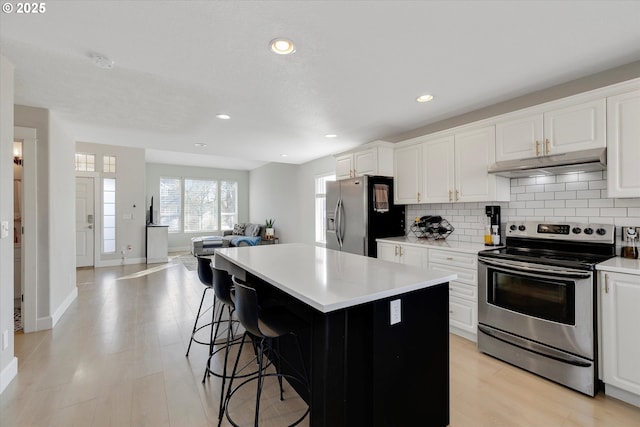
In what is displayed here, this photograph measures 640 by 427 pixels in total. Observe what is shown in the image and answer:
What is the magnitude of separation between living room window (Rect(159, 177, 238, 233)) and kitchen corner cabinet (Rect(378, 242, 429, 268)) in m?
7.43

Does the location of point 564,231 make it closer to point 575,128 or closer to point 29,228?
point 575,128

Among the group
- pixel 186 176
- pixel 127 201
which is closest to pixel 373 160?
pixel 127 201

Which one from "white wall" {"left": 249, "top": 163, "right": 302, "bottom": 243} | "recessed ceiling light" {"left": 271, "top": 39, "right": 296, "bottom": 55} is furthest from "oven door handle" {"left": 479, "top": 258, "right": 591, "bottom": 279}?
"white wall" {"left": 249, "top": 163, "right": 302, "bottom": 243}

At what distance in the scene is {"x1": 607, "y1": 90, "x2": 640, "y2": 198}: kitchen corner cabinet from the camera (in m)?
2.01

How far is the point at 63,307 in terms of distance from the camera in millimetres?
3506

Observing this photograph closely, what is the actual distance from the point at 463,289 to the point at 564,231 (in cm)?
101

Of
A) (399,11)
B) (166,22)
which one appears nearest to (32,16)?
(166,22)

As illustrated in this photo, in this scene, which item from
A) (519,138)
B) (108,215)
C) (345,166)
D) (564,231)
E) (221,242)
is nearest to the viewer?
(564,231)

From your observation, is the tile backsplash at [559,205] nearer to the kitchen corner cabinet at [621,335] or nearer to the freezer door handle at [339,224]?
the kitchen corner cabinet at [621,335]

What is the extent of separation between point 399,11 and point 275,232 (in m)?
6.78

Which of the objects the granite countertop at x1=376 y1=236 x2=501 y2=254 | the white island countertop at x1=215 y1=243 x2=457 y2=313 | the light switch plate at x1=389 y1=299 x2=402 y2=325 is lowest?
the light switch plate at x1=389 y1=299 x2=402 y2=325

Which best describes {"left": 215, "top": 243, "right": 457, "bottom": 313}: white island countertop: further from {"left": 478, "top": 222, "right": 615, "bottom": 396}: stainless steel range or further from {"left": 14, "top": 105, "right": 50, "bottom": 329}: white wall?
{"left": 14, "top": 105, "right": 50, "bottom": 329}: white wall

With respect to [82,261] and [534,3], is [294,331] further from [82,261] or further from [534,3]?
[82,261]

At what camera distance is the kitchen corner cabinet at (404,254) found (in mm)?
3154
